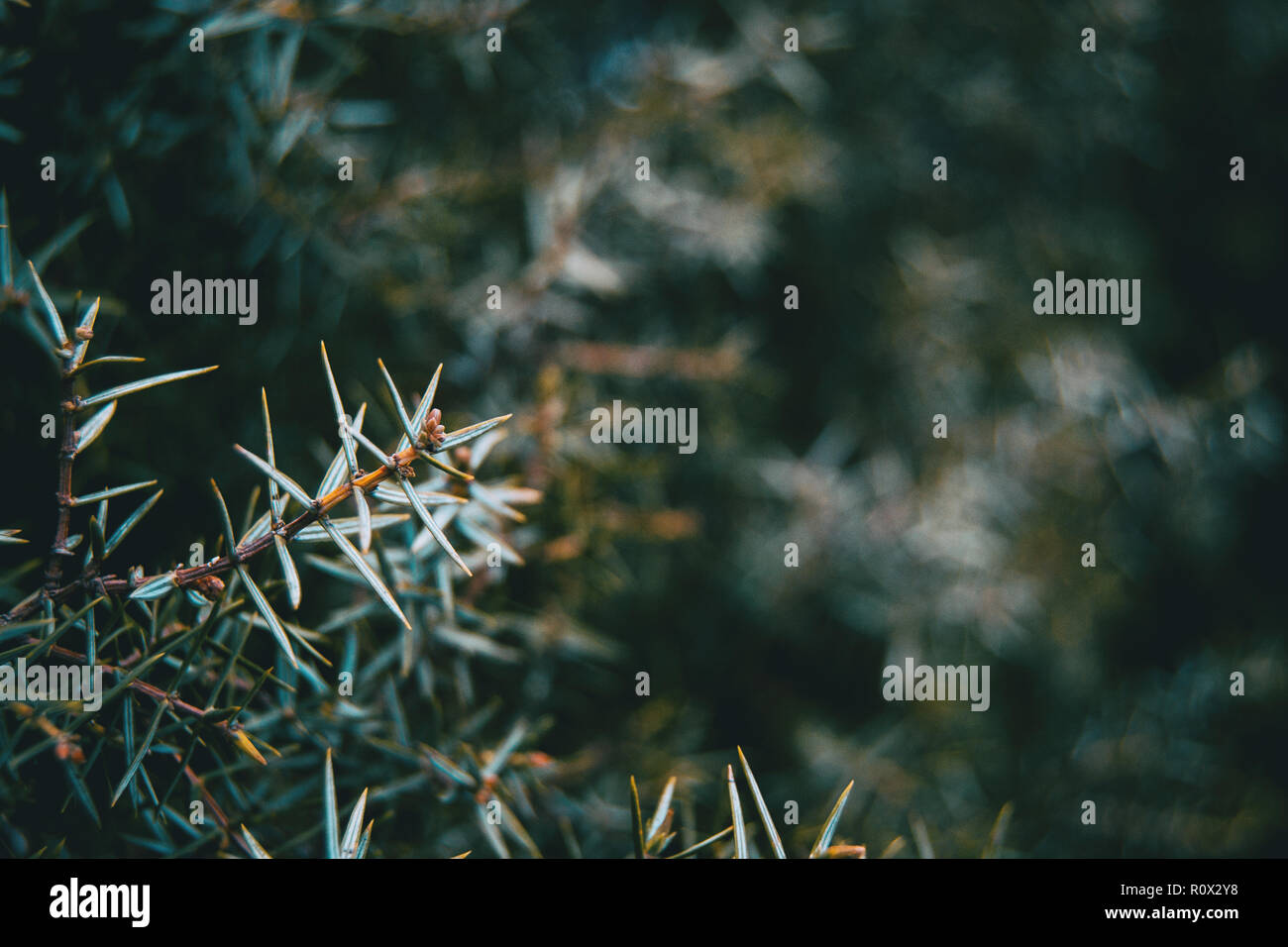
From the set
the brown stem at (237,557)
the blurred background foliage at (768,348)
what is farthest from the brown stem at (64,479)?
the blurred background foliage at (768,348)

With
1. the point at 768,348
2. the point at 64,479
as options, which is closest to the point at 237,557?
the point at 64,479

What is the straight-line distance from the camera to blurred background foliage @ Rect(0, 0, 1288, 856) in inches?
24.4

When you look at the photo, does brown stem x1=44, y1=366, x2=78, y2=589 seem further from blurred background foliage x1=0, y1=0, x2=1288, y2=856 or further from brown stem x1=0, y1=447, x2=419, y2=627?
blurred background foliage x1=0, y1=0, x2=1288, y2=856

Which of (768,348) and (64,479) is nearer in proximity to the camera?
(64,479)

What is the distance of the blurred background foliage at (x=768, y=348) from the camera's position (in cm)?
62

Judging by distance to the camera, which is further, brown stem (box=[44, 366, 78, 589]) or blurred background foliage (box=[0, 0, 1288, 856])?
blurred background foliage (box=[0, 0, 1288, 856])

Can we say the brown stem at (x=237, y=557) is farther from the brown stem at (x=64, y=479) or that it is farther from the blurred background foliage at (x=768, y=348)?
the blurred background foliage at (x=768, y=348)

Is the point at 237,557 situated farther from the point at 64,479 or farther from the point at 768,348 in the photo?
the point at 768,348

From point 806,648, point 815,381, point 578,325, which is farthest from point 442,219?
point 806,648

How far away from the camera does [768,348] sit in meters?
1.11

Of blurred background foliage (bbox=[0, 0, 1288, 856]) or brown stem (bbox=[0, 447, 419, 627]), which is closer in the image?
brown stem (bbox=[0, 447, 419, 627])

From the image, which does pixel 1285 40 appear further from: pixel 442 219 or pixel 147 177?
pixel 147 177

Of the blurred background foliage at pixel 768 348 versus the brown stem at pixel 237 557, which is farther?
the blurred background foliage at pixel 768 348

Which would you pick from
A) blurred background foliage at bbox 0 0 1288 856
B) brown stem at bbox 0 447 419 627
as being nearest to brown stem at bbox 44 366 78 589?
brown stem at bbox 0 447 419 627
